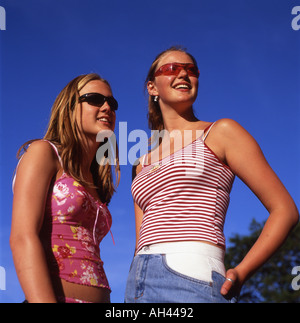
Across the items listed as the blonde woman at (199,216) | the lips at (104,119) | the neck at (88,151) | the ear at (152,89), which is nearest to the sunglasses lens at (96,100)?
the lips at (104,119)

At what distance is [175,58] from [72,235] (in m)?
1.95

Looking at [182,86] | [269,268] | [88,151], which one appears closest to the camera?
[182,86]

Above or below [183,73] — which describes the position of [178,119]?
below

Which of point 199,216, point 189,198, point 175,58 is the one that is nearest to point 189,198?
point 189,198

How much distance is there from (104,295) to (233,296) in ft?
3.66

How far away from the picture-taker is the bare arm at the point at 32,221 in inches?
117

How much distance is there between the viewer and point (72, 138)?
3791 mm

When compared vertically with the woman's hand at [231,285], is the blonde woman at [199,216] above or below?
above

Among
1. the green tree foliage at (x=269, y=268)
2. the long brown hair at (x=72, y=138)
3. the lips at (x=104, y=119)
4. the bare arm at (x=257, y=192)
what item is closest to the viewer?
the bare arm at (x=257, y=192)

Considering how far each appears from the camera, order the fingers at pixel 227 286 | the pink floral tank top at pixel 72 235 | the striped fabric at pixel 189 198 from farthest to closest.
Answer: the pink floral tank top at pixel 72 235, the striped fabric at pixel 189 198, the fingers at pixel 227 286

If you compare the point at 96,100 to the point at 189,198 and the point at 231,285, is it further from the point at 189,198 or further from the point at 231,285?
the point at 231,285

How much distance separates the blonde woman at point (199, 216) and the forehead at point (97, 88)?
1.05 metres

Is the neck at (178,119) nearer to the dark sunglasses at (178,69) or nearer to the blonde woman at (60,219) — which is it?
the dark sunglasses at (178,69)

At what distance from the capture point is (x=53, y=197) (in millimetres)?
3371
